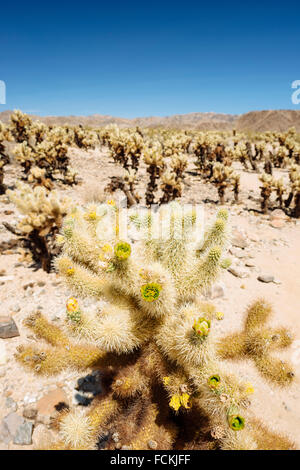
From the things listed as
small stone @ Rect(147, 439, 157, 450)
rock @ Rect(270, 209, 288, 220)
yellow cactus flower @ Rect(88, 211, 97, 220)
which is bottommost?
small stone @ Rect(147, 439, 157, 450)

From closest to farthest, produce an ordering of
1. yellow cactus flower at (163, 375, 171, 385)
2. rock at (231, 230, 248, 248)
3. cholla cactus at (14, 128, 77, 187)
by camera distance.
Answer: yellow cactus flower at (163, 375, 171, 385)
rock at (231, 230, 248, 248)
cholla cactus at (14, 128, 77, 187)

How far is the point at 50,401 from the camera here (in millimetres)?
2953

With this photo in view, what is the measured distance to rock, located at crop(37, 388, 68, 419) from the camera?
284 centimetres

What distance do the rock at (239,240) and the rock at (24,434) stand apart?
5.64 m

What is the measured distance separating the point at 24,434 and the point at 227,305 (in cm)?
360

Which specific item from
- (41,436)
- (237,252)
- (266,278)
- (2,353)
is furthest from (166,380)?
(237,252)

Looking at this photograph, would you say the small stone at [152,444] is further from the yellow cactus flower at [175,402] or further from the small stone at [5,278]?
the small stone at [5,278]

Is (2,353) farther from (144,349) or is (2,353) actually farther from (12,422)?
(144,349)

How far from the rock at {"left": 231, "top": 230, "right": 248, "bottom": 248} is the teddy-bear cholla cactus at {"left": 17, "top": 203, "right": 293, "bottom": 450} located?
399 centimetres

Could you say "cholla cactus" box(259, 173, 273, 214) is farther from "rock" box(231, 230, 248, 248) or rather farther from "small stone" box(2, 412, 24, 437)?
"small stone" box(2, 412, 24, 437)

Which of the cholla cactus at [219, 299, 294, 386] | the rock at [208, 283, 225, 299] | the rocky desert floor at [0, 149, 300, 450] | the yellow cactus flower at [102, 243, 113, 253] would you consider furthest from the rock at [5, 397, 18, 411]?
the rock at [208, 283, 225, 299]

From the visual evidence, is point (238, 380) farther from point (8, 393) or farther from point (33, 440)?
point (8, 393)

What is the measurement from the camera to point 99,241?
273 cm

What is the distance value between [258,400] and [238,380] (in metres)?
1.62
